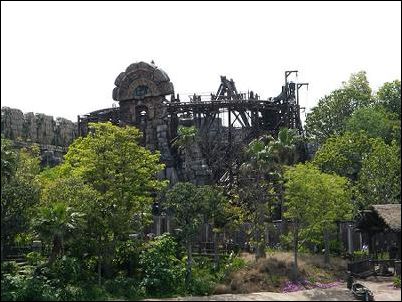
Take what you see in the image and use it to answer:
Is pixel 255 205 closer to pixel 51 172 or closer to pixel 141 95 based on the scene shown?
pixel 51 172

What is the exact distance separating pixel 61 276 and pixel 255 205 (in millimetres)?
14874

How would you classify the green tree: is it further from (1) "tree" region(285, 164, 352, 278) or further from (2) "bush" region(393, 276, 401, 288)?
(2) "bush" region(393, 276, 401, 288)

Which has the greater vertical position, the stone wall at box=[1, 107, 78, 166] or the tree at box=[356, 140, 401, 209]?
the stone wall at box=[1, 107, 78, 166]

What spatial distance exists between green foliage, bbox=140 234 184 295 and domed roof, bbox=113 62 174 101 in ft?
78.4

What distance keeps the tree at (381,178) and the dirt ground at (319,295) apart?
11386mm

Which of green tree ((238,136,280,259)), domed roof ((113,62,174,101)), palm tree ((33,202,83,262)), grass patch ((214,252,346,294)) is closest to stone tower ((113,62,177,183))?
domed roof ((113,62,174,101))

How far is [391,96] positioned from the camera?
65250mm

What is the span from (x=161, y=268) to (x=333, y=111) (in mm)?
38700

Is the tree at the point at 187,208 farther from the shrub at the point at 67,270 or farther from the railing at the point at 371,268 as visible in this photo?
the railing at the point at 371,268

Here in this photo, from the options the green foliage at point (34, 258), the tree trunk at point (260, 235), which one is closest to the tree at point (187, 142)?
the tree trunk at point (260, 235)

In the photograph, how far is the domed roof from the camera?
59.2 meters

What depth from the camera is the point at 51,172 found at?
49.9 meters

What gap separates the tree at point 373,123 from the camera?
57375mm

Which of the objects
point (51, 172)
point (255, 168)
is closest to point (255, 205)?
point (255, 168)
